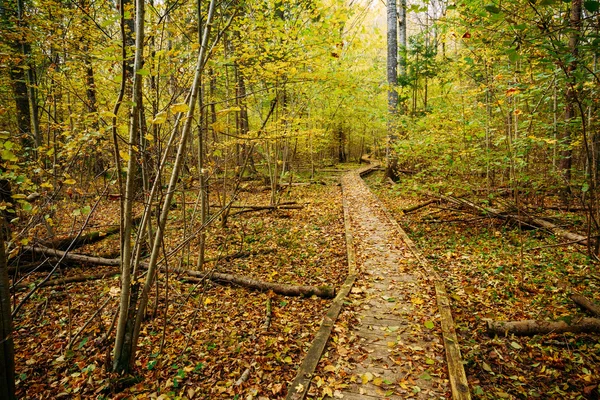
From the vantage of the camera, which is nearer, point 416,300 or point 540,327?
point 540,327

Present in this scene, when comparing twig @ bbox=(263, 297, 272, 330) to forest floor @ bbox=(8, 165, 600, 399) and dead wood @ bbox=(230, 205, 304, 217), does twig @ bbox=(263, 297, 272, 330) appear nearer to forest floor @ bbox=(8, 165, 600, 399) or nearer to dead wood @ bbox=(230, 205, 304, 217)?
forest floor @ bbox=(8, 165, 600, 399)

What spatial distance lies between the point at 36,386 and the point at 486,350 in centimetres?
541

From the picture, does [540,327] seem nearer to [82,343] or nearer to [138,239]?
[138,239]

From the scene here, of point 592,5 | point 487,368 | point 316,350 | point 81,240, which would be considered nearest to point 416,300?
point 487,368

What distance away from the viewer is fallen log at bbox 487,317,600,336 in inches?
146

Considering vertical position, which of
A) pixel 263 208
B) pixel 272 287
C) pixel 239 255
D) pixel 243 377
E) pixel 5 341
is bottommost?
pixel 243 377

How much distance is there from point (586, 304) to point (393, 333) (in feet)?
8.99

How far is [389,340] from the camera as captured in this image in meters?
3.69

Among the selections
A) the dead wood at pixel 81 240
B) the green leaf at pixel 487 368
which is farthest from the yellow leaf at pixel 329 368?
the dead wood at pixel 81 240

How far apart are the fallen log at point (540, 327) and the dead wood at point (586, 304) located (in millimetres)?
199

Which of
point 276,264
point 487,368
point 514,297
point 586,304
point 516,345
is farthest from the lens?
point 276,264

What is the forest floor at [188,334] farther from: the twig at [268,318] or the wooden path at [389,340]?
the wooden path at [389,340]

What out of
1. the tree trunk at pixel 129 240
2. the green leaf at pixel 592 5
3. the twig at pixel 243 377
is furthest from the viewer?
the twig at pixel 243 377

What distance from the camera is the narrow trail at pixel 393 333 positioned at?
3035 mm
